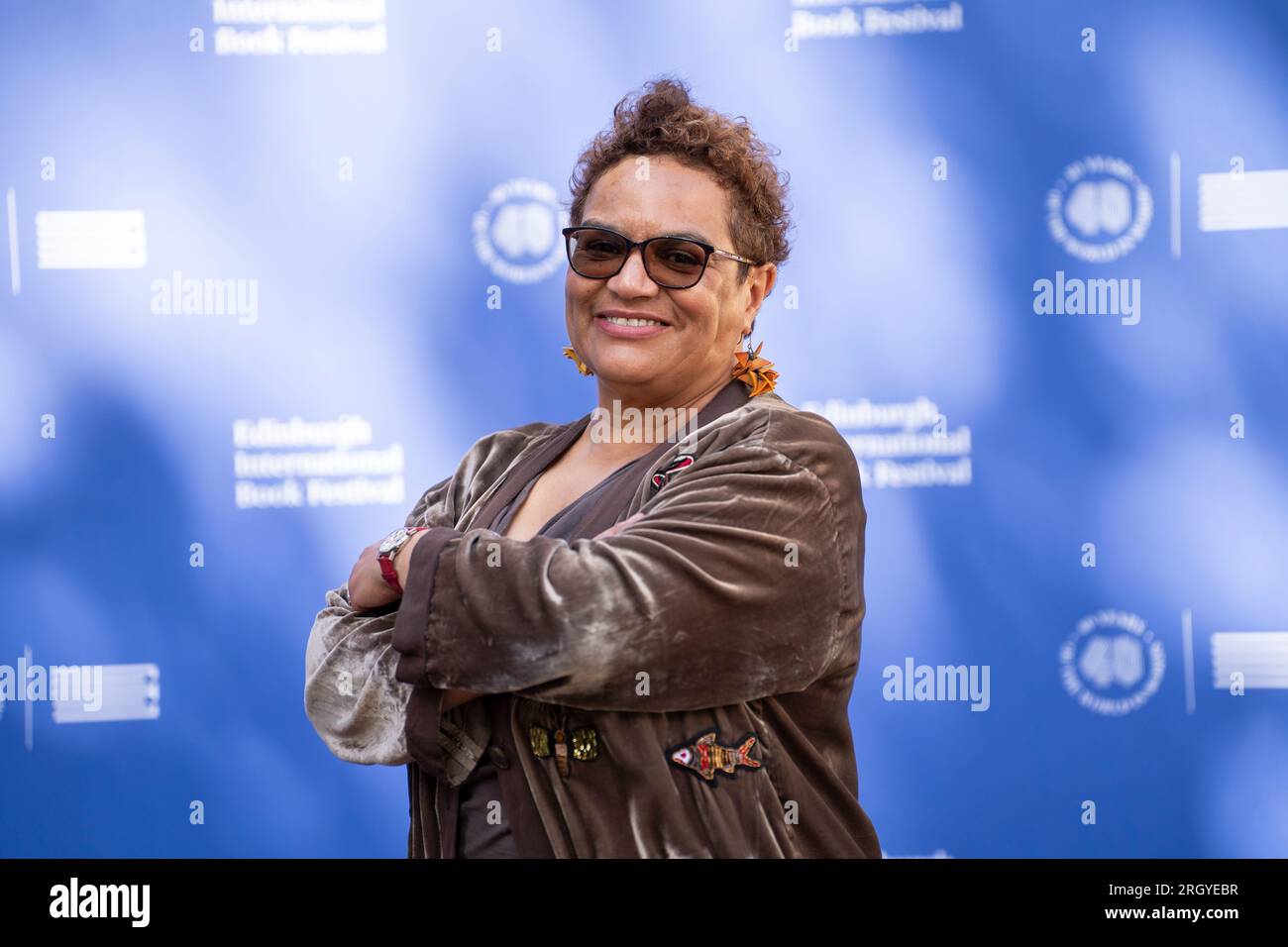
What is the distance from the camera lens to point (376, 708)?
1978 mm

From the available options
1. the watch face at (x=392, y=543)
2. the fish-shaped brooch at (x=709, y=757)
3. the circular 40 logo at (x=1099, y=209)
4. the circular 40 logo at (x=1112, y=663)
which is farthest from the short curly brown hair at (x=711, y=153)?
the circular 40 logo at (x=1112, y=663)

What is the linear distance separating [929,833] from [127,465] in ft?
7.81

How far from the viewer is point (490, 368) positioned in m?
3.55

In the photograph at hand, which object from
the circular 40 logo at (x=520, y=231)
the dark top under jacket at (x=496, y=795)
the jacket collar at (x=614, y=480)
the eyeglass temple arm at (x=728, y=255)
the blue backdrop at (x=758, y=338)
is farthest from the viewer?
the circular 40 logo at (x=520, y=231)

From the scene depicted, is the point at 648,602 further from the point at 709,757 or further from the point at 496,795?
the point at 496,795

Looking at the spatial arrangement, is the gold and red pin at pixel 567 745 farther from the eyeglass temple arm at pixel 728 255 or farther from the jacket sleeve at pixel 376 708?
the eyeglass temple arm at pixel 728 255

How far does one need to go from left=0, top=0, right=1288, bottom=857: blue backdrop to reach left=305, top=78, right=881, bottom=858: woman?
1.32 metres

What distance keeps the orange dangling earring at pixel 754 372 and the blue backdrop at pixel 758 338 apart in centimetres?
125

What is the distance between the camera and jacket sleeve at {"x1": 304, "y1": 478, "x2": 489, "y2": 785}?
193cm

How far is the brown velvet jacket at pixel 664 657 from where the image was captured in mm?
1785

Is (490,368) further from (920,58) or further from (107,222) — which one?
(920,58)

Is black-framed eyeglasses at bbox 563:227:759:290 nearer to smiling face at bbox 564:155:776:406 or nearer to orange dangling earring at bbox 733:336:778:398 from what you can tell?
smiling face at bbox 564:155:776:406

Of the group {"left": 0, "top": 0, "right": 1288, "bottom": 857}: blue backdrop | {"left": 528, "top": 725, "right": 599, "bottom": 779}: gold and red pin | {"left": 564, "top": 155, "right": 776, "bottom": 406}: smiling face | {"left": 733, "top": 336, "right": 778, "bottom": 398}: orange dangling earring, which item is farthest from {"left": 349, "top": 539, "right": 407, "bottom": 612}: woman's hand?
{"left": 0, "top": 0, "right": 1288, "bottom": 857}: blue backdrop
